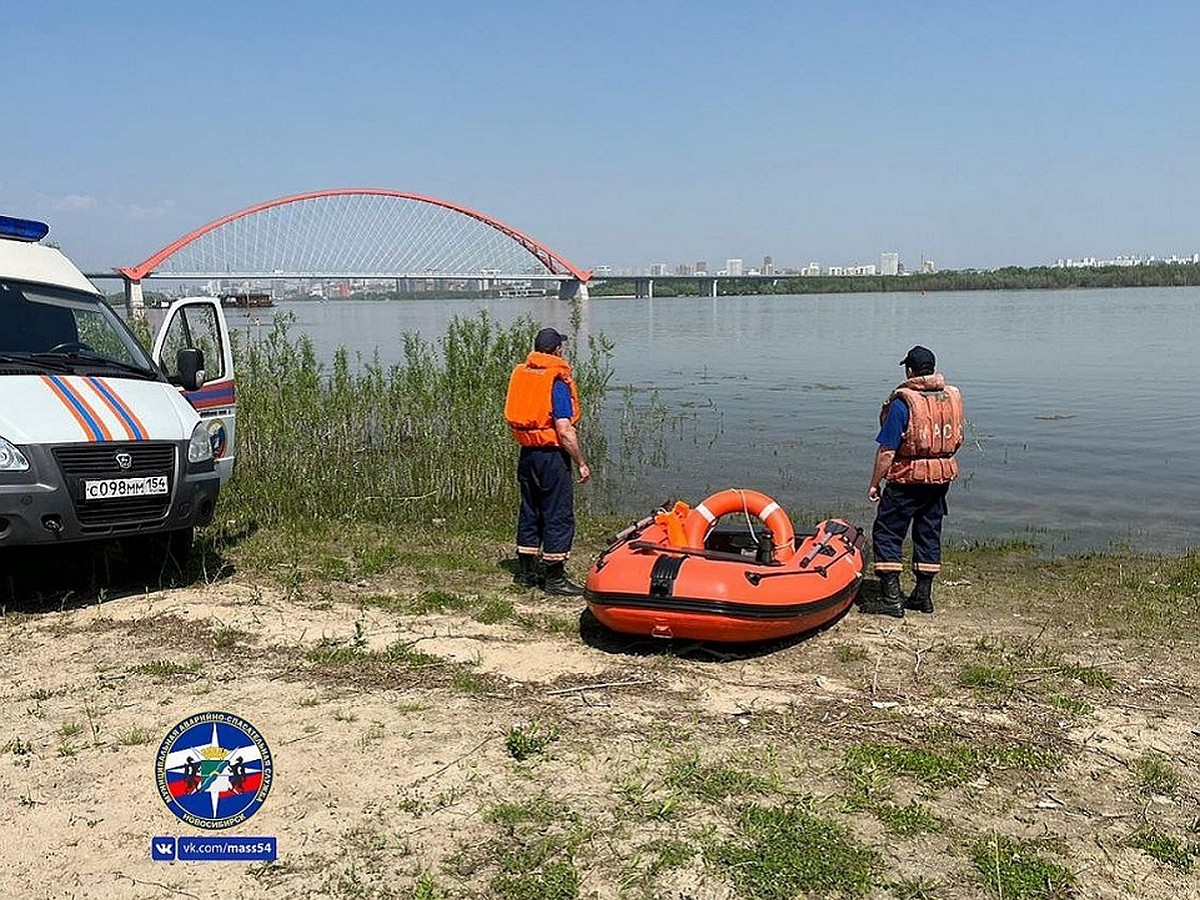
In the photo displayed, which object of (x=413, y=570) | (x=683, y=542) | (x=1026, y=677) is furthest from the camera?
(x=413, y=570)

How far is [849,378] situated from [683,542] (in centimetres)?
1906

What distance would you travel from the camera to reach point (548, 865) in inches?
127

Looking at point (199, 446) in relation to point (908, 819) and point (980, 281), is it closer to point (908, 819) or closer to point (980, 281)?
point (908, 819)

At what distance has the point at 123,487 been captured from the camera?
571 cm

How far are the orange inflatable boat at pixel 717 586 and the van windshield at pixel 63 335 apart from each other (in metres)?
3.35

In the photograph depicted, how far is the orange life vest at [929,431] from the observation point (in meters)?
6.19

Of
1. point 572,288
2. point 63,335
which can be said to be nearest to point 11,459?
point 63,335

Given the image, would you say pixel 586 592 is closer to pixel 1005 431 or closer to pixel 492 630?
pixel 492 630

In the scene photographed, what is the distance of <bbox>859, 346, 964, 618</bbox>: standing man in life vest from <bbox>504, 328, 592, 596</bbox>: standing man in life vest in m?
1.90

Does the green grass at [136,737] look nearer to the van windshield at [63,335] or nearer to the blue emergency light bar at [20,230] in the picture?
the van windshield at [63,335]

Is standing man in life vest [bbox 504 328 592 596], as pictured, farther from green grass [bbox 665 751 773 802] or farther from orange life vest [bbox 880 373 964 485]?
green grass [bbox 665 751 773 802]

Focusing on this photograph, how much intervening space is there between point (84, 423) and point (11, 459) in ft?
1.36

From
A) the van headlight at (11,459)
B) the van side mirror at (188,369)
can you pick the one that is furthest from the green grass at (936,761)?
the van side mirror at (188,369)

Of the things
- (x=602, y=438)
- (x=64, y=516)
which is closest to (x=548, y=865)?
(x=64, y=516)
